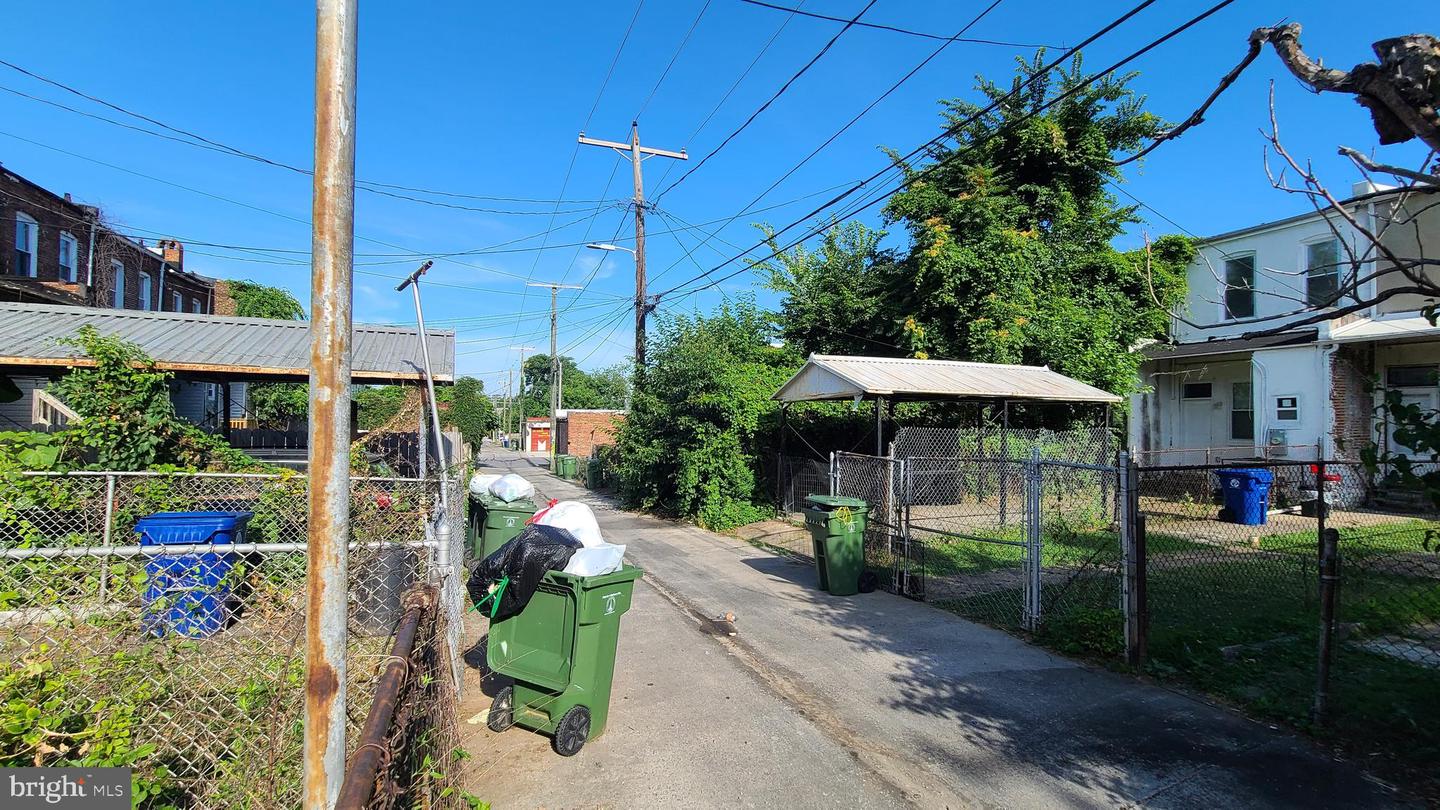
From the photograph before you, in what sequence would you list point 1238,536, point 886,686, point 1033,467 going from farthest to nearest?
point 1238,536 < point 1033,467 < point 886,686

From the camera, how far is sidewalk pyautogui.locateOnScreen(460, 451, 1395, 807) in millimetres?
4027

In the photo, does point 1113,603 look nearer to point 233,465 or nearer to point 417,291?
point 417,291

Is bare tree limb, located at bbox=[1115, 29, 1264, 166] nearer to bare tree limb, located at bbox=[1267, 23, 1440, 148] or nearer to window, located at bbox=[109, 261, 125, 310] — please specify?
bare tree limb, located at bbox=[1267, 23, 1440, 148]

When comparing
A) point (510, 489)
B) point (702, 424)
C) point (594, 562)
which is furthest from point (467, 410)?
point (594, 562)

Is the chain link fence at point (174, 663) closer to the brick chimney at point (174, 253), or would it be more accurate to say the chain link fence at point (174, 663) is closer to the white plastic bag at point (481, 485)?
the white plastic bag at point (481, 485)

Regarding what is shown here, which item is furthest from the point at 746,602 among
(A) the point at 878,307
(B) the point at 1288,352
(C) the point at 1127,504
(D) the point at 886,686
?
(B) the point at 1288,352

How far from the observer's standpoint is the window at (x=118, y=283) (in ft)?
73.8

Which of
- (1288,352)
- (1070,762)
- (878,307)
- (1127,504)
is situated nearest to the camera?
(1070,762)

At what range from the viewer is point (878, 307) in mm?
19438

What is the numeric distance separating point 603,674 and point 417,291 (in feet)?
20.8

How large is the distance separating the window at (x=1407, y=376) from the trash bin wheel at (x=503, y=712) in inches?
747

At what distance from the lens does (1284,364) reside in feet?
54.0

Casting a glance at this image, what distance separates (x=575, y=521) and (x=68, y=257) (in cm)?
2473

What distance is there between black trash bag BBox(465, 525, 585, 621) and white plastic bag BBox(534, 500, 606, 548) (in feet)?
0.33
